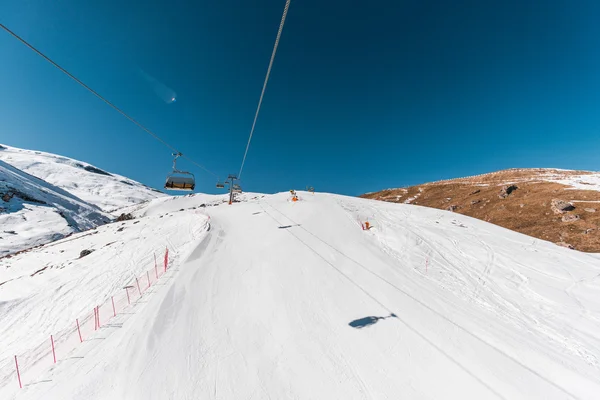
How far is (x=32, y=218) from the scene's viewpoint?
2350 inches

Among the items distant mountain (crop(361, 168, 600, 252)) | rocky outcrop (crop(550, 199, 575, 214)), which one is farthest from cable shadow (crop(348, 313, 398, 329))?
rocky outcrop (crop(550, 199, 575, 214))

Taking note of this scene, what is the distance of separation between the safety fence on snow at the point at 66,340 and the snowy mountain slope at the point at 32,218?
51.9 m

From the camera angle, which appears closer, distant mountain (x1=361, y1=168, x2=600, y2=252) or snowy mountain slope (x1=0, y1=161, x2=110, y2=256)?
distant mountain (x1=361, y1=168, x2=600, y2=252)

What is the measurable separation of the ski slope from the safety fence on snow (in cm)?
59

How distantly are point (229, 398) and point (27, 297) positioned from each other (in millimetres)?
21722

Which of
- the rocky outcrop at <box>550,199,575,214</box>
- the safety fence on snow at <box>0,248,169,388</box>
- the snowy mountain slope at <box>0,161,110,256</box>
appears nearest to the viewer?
the safety fence on snow at <box>0,248,169,388</box>

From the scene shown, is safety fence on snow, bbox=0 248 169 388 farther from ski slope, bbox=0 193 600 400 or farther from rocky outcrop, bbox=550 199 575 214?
rocky outcrop, bbox=550 199 575 214

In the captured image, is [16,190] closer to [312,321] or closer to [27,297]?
[27,297]

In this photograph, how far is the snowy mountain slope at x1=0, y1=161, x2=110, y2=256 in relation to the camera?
50.1 metres

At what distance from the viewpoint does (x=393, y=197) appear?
65.5m

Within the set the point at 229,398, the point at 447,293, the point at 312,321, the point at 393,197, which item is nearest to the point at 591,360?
the point at 447,293

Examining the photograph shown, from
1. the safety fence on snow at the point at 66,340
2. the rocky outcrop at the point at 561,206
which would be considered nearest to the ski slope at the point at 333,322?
the safety fence on snow at the point at 66,340

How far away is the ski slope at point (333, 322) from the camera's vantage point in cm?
874

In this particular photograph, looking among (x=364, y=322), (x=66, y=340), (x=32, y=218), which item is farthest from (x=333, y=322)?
(x=32, y=218)
